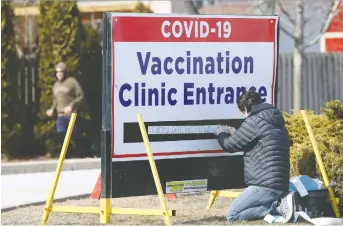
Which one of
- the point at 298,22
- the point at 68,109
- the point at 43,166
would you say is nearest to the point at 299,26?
the point at 298,22

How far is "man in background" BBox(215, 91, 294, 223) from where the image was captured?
935 centimetres

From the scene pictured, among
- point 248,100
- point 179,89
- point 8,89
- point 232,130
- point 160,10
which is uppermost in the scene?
point 160,10

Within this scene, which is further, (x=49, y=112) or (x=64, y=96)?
(x=49, y=112)

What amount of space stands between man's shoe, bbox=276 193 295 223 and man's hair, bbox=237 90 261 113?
0.87 metres

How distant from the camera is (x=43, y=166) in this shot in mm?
15992

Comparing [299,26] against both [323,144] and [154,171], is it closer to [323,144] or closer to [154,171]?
[323,144]

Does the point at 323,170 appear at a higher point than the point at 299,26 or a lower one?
lower

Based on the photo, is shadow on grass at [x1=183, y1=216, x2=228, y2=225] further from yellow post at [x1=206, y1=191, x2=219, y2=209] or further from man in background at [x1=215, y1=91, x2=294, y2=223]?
yellow post at [x1=206, y1=191, x2=219, y2=209]

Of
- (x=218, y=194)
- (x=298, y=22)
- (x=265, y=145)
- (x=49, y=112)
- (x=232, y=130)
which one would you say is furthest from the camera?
(x=298, y=22)

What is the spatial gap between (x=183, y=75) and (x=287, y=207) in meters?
1.53

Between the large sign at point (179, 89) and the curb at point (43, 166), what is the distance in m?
6.38

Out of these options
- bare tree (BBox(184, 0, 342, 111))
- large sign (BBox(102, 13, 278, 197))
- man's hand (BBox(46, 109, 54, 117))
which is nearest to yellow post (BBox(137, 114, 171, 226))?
large sign (BBox(102, 13, 278, 197))

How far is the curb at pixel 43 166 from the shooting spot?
617 inches

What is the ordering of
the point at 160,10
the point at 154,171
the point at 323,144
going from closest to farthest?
the point at 154,171
the point at 323,144
the point at 160,10
